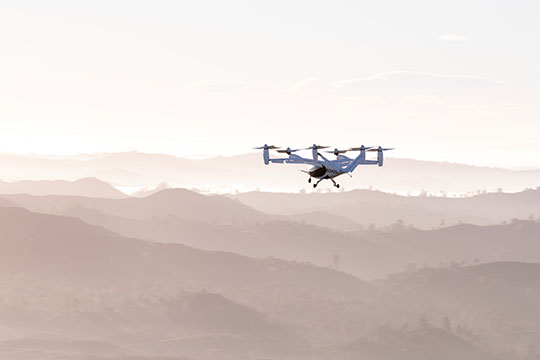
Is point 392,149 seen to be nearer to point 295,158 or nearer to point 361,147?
point 361,147

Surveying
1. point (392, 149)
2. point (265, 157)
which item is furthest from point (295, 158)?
point (392, 149)

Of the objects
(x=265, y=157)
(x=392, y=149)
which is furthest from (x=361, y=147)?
(x=265, y=157)

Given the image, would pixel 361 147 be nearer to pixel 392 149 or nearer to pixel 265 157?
pixel 392 149

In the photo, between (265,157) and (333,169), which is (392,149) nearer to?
(333,169)

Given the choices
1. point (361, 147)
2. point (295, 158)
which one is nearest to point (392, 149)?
point (361, 147)

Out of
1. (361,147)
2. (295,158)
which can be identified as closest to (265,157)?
(295,158)
